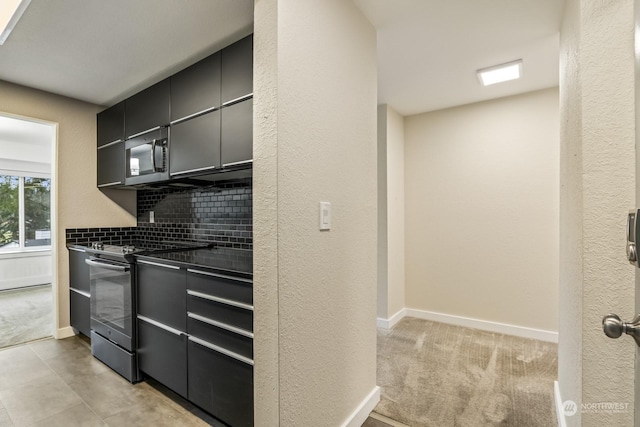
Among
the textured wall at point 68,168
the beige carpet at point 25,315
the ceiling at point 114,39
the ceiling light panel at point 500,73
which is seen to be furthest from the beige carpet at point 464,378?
the beige carpet at point 25,315

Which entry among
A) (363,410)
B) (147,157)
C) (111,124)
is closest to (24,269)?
(111,124)

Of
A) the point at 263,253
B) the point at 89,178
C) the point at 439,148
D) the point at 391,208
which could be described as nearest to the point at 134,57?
the point at 89,178

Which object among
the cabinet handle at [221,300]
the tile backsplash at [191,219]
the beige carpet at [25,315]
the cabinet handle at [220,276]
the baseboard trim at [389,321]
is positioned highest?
the tile backsplash at [191,219]

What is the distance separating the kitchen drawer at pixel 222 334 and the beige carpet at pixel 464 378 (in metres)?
0.97

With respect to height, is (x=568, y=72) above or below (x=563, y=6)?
below

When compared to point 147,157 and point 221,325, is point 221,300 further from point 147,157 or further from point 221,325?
point 147,157

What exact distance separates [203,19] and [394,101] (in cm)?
197

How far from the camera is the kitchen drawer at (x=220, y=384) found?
1.58m

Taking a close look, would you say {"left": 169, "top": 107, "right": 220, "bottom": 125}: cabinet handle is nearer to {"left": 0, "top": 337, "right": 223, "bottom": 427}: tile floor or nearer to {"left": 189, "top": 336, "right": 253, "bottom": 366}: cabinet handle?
{"left": 189, "top": 336, "right": 253, "bottom": 366}: cabinet handle

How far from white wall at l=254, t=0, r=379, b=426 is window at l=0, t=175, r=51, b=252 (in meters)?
5.91

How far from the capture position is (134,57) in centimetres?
226

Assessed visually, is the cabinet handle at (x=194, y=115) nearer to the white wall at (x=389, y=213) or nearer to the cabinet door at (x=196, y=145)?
the cabinet door at (x=196, y=145)

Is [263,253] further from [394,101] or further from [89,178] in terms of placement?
[89,178]

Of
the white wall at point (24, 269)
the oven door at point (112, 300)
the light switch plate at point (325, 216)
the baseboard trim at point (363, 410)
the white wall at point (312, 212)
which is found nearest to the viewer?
the white wall at point (312, 212)
